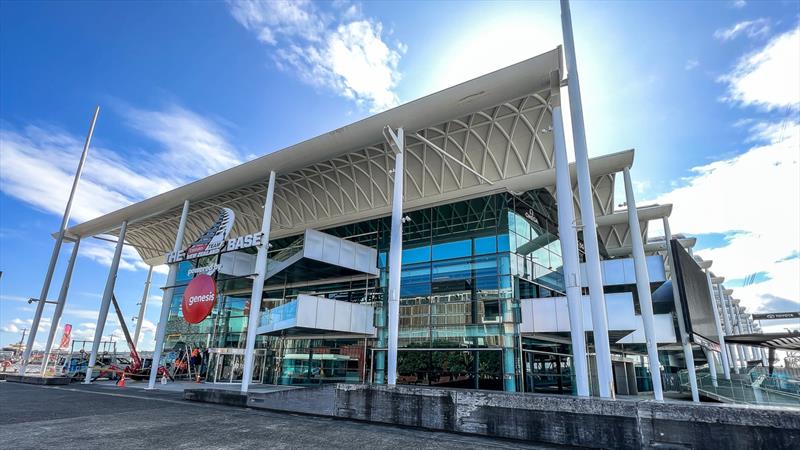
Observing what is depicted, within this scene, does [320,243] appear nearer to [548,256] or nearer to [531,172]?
[531,172]

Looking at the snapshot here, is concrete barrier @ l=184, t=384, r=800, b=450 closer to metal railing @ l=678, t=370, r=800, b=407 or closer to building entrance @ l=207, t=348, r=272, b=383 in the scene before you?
metal railing @ l=678, t=370, r=800, b=407

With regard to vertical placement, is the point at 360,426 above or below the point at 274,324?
below

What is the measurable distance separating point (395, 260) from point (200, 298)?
12.7m

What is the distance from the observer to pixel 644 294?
57.7 ft

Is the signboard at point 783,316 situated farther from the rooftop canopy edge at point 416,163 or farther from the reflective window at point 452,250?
the reflective window at point 452,250

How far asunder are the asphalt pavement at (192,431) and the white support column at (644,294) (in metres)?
10.8

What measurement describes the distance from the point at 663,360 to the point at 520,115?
37.9m

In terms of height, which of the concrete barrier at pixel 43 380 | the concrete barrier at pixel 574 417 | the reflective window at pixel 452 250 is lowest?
the concrete barrier at pixel 43 380

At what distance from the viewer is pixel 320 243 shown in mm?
21484

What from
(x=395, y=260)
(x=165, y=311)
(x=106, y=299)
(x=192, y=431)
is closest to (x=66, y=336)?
(x=106, y=299)

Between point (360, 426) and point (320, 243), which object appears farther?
point (320, 243)

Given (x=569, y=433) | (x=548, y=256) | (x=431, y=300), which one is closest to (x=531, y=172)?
(x=548, y=256)

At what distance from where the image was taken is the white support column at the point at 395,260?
45.3 feet

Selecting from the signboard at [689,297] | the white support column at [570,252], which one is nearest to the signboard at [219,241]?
the white support column at [570,252]
